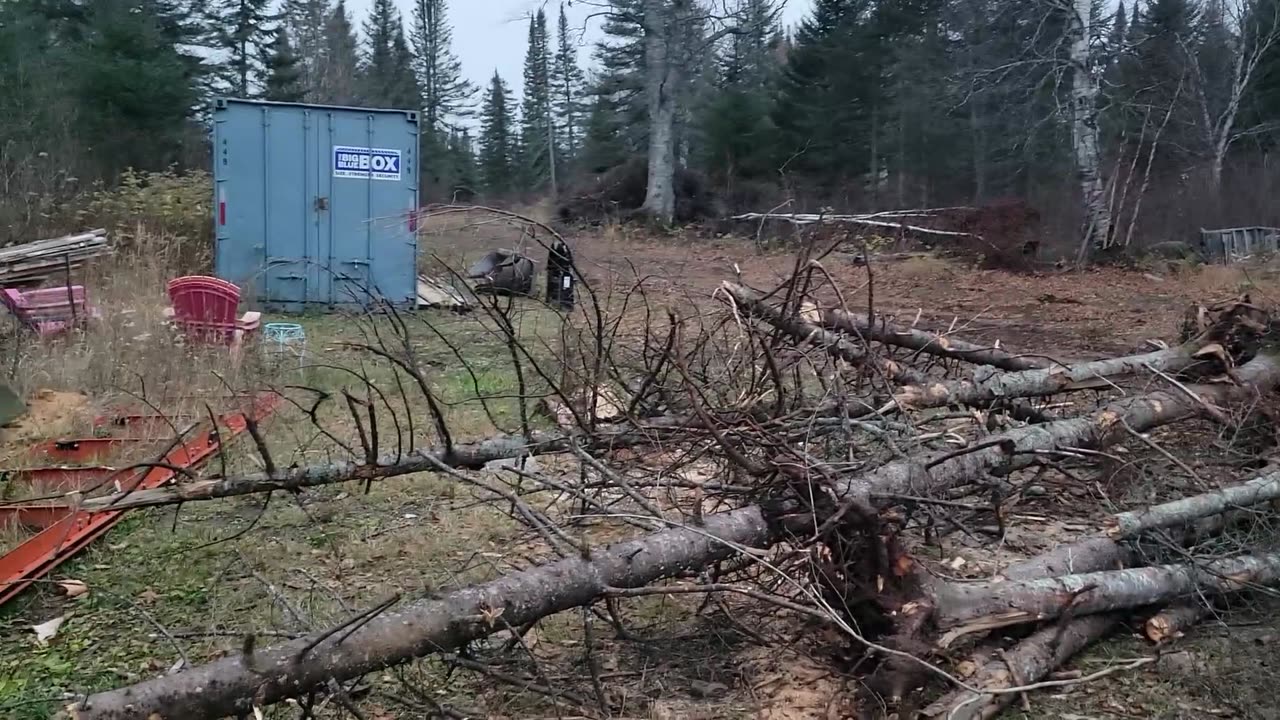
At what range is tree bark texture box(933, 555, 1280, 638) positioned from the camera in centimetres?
275

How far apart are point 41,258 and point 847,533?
670cm

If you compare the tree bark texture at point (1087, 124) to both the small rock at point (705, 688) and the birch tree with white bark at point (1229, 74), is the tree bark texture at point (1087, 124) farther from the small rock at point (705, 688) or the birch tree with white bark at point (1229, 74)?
the small rock at point (705, 688)

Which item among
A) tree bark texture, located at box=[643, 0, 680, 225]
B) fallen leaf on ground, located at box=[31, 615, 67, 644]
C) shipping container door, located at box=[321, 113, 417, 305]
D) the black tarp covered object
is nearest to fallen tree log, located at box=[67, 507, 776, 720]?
fallen leaf on ground, located at box=[31, 615, 67, 644]

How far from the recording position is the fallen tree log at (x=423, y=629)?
1894 mm

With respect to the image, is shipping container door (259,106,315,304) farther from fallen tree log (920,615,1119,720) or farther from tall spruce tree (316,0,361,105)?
tall spruce tree (316,0,361,105)

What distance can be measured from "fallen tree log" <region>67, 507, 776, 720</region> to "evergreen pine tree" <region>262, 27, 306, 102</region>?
2845cm

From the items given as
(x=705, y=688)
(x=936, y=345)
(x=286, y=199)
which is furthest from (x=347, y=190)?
(x=705, y=688)

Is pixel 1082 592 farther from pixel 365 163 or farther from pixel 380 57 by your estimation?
pixel 380 57

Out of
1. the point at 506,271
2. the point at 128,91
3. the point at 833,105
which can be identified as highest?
the point at 833,105

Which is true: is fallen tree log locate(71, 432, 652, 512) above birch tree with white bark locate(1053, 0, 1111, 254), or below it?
below

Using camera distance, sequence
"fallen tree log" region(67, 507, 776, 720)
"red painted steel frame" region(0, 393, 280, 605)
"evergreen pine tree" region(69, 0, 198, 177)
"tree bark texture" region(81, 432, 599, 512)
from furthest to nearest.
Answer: "evergreen pine tree" region(69, 0, 198, 177)
"red painted steel frame" region(0, 393, 280, 605)
"tree bark texture" region(81, 432, 599, 512)
"fallen tree log" region(67, 507, 776, 720)

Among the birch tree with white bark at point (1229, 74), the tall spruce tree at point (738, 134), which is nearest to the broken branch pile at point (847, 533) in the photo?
the birch tree with white bark at point (1229, 74)

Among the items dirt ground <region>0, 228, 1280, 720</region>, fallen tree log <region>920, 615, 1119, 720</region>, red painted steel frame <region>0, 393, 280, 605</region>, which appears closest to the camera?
fallen tree log <region>920, 615, 1119, 720</region>

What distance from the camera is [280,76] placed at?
1125 inches
